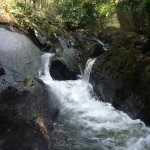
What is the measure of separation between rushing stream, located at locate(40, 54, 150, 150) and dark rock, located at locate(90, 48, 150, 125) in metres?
0.22

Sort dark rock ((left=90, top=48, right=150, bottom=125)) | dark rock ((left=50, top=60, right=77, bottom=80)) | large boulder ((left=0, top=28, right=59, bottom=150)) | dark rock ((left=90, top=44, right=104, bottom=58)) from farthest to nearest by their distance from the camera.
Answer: dark rock ((left=90, top=44, right=104, bottom=58)) → dark rock ((left=50, top=60, right=77, bottom=80)) → dark rock ((left=90, top=48, right=150, bottom=125)) → large boulder ((left=0, top=28, right=59, bottom=150))

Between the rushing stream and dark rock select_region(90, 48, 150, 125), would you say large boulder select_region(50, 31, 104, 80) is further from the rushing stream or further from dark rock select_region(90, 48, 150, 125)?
dark rock select_region(90, 48, 150, 125)

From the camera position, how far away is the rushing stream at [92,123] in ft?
22.0

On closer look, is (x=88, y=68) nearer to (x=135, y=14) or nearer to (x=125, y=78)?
(x=135, y=14)

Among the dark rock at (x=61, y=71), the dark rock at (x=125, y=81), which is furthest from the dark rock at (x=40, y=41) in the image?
the dark rock at (x=125, y=81)

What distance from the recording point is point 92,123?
771 cm

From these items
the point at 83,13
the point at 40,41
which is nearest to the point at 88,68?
the point at 40,41

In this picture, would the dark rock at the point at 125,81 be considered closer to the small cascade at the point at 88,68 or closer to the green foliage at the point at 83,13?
the small cascade at the point at 88,68

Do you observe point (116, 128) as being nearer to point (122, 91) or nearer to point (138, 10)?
point (122, 91)

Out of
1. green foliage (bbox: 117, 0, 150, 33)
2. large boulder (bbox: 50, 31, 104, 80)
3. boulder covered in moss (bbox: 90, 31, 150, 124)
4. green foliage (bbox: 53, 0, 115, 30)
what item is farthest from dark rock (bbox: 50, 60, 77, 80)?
green foliage (bbox: 53, 0, 115, 30)

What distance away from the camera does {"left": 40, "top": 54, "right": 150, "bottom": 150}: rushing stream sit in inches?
263

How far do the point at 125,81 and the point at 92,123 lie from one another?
4.01 ft

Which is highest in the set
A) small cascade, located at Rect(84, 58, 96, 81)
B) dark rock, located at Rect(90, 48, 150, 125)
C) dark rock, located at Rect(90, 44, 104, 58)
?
dark rock, located at Rect(90, 48, 150, 125)

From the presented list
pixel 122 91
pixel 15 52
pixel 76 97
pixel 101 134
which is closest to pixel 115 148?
pixel 101 134
